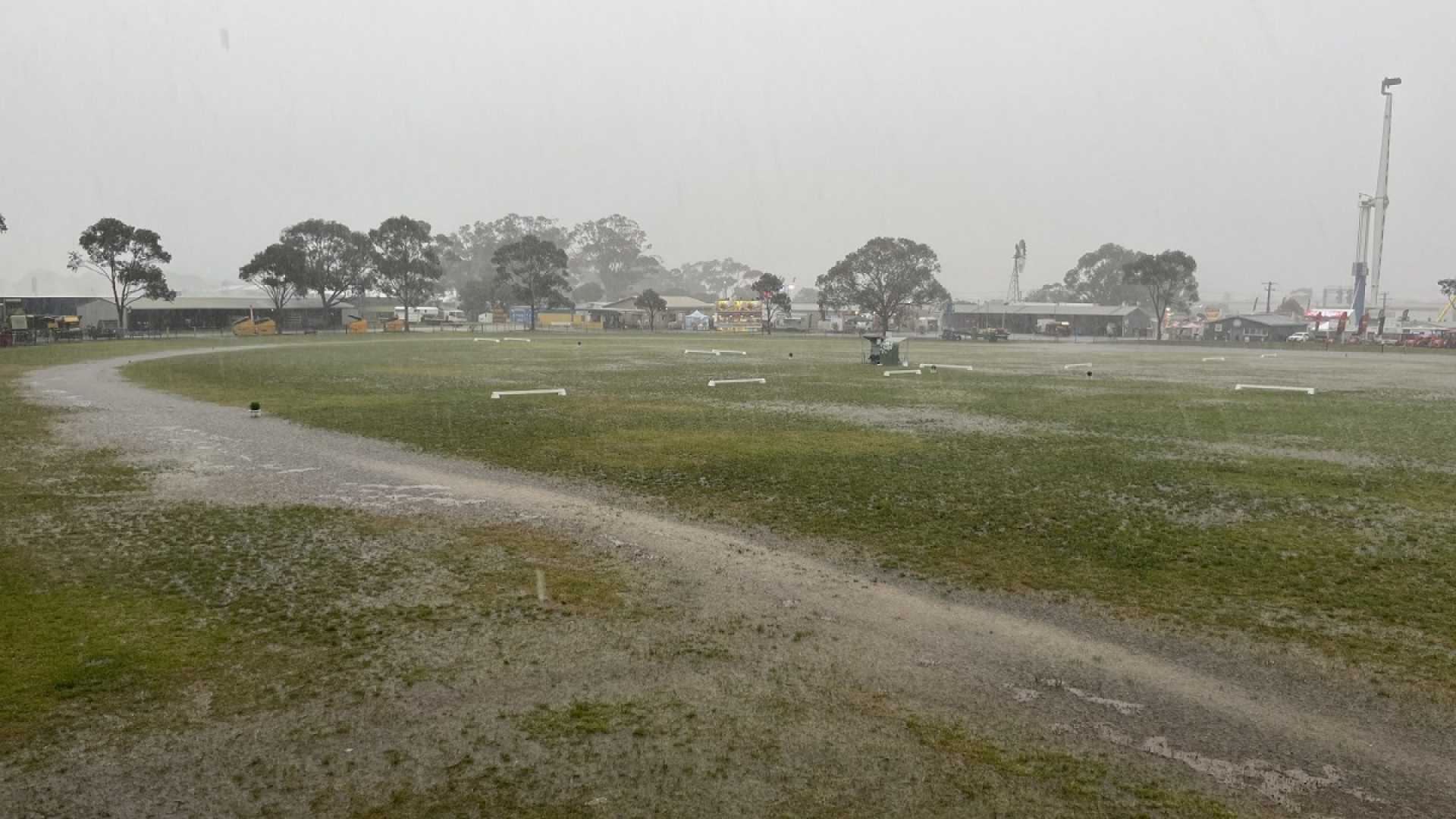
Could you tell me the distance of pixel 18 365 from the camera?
33.8 m

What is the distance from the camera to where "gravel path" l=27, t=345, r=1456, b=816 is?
4.72m

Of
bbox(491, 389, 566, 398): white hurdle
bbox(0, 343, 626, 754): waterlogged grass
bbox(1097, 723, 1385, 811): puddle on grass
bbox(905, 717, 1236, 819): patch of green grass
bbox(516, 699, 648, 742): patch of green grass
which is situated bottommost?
bbox(1097, 723, 1385, 811): puddle on grass

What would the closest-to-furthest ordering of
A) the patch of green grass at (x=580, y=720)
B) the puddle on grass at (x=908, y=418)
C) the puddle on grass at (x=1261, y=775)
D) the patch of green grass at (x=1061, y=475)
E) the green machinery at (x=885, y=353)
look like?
the puddle on grass at (x=1261, y=775)
the patch of green grass at (x=580, y=720)
the patch of green grass at (x=1061, y=475)
the puddle on grass at (x=908, y=418)
the green machinery at (x=885, y=353)

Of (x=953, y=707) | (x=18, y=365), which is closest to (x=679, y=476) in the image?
(x=953, y=707)

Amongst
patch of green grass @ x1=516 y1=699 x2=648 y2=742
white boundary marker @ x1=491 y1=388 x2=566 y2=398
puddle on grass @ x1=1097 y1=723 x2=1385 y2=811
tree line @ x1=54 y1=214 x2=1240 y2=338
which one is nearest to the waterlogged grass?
patch of green grass @ x1=516 y1=699 x2=648 y2=742

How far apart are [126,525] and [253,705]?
18.2 ft

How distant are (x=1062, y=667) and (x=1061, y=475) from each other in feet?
23.2

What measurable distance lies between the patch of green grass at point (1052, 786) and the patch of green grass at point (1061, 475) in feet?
9.03

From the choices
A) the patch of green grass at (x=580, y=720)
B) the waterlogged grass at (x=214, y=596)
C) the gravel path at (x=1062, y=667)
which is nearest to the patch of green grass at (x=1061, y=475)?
the gravel path at (x=1062, y=667)

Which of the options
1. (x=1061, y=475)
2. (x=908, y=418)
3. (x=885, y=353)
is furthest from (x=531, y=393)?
(x=885, y=353)

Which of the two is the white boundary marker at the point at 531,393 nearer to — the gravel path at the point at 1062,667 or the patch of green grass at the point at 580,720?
the gravel path at the point at 1062,667

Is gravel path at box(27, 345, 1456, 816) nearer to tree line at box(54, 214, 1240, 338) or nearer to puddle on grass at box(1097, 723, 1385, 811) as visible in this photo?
puddle on grass at box(1097, 723, 1385, 811)

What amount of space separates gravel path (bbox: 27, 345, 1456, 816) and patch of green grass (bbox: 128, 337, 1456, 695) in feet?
2.22

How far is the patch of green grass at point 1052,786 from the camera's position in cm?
427
